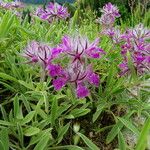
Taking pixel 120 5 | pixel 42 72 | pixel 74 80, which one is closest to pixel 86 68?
pixel 74 80

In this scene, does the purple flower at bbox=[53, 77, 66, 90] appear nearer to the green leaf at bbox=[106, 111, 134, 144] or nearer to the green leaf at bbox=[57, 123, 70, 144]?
the green leaf at bbox=[57, 123, 70, 144]

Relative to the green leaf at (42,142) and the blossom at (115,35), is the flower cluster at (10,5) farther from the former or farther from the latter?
the green leaf at (42,142)

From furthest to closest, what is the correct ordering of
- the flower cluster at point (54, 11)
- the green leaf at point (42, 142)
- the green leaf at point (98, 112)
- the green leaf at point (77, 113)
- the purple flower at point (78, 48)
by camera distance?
the flower cluster at point (54, 11) → the green leaf at point (98, 112) → the green leaf at point (77, 113) → the green leaf at point (42, 142) → the purple flower at point (78, 48)

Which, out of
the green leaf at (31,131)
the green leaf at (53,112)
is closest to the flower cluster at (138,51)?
the green leaf at (53,112)

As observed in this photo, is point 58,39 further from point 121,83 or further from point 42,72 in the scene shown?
point 42,72

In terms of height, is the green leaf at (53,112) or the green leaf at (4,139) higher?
the green leaf at (53,112)

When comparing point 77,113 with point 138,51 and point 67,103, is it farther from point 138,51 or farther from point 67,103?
point 138,51
